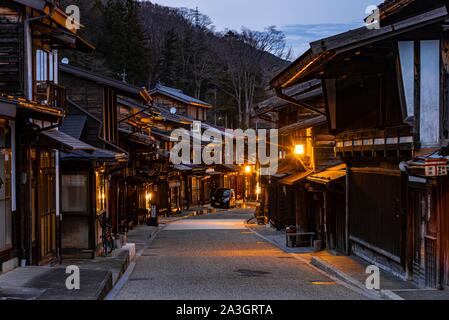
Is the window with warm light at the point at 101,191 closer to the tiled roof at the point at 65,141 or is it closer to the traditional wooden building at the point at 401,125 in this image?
the tiled roof at the point at 65,141

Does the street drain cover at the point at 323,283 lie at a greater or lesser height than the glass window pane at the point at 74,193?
lesser

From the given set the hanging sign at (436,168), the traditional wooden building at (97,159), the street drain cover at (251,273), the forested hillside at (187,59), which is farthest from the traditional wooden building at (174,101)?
the hanging sign at (436,168)

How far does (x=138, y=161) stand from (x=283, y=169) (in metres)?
8.99

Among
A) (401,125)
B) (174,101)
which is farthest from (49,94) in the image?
(174,101)

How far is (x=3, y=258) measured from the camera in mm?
15117

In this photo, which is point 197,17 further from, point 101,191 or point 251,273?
point 251,273

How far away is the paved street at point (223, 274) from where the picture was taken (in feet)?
48.1

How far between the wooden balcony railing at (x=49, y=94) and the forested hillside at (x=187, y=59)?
5118cm

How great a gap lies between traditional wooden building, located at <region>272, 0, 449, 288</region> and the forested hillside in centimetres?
5315

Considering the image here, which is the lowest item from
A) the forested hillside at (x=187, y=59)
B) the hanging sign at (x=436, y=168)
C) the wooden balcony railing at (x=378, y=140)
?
the hanging sign at (x=436, y=168)

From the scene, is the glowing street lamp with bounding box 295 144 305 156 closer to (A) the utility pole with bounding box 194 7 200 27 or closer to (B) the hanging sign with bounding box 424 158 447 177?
(B) the hanging sign with bounding box 424 158 447 177

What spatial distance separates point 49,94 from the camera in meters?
18.1

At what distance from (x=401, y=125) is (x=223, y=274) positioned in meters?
6.58

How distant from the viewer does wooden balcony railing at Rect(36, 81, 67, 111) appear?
17.8 metres
